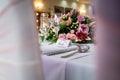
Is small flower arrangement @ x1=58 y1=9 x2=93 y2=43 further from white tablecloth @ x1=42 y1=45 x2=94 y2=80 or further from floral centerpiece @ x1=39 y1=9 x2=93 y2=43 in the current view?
white tablecloth @ x1=42 y1=45 x2=94 y2=80

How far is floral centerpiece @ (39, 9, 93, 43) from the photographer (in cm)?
143
